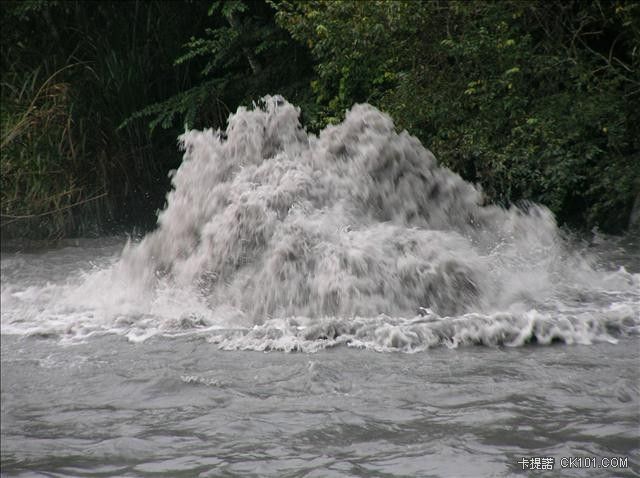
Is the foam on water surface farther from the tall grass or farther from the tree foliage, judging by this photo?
the tall grass

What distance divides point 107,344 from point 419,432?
243 centimetres

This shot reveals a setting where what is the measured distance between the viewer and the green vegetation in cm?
968

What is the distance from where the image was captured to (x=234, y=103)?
526 inches

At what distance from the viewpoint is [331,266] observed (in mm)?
6383

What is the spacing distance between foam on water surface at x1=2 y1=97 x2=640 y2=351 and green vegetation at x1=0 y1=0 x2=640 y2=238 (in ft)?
6.40

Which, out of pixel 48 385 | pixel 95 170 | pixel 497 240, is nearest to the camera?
pixel 48 385

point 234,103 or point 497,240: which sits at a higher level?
point 234,103

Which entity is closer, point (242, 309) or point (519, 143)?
point (242, 309)

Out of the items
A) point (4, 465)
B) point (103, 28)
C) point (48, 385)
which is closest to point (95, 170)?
point (103, 28)

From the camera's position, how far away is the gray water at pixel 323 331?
394 cm

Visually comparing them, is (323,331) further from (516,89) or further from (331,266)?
(516,89)

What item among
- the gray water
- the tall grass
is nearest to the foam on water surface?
the gray water

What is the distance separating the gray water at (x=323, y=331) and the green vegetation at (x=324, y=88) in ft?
3.51

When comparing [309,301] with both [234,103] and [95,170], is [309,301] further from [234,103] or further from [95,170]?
[234,103]
